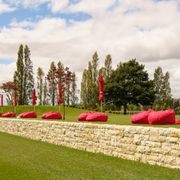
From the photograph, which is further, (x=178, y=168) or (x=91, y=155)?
(x=91, y=155)

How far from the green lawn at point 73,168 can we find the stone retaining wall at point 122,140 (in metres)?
0.31

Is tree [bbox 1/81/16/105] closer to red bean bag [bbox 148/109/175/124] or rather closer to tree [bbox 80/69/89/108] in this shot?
tree [bbox 80/69/89/108]

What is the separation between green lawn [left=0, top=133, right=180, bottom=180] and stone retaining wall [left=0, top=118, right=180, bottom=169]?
308 millimetres

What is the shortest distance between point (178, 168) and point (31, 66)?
71471mm

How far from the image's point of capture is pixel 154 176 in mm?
10555

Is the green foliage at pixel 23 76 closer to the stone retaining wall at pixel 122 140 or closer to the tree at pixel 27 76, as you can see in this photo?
the tree at pixel 27 76

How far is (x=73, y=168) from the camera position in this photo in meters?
12.2

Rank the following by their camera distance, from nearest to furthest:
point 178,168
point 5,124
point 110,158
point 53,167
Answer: point 178,168 < point 53,167 < point 110,158 < point 5,124

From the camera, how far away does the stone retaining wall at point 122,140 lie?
457 inches

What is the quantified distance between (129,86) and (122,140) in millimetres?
48899

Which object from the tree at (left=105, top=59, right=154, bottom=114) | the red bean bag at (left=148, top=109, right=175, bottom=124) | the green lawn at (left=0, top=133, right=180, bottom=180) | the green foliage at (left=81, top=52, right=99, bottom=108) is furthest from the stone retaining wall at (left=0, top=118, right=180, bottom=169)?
the green foliage at (left=81, top=52, right=99, bottom=108)

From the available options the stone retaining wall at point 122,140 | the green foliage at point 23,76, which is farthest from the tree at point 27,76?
the stone retaining wall at point 122,140

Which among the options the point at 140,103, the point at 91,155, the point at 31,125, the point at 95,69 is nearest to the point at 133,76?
the point at 140,103

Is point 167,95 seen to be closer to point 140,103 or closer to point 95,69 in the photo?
point 95,69
